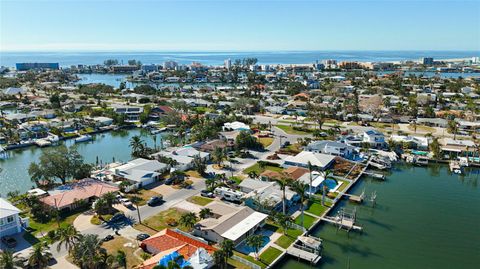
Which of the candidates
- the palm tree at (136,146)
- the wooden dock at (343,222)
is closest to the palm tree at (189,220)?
the wooden dock at (343,222)

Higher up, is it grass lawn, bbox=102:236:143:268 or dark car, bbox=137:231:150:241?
dark car, bbox=137:231:150:241

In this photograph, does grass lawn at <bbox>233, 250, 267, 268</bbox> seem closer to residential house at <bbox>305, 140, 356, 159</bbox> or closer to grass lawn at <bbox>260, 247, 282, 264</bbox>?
grass lawn at <bbox>260, 247, 282, 264</bbox>

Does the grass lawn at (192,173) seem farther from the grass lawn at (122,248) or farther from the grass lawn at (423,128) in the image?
the grass lawn at (423,128)

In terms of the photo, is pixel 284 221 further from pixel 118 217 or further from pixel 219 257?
pixel 118 217

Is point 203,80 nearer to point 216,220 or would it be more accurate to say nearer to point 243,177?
point 243,177

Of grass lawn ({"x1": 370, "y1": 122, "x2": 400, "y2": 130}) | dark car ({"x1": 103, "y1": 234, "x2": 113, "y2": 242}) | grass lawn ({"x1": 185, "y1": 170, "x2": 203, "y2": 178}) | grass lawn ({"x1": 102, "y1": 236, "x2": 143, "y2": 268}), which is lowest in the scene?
grass lawn ({"x1": 102, "y1": 236, "x2": 143, "y2": 268})

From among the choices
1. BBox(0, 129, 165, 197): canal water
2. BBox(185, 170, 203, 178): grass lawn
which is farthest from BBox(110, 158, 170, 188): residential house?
BBox(0, 129, 165, 197): canal water

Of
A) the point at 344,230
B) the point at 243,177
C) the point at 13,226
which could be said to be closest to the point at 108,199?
the point at 13,226
